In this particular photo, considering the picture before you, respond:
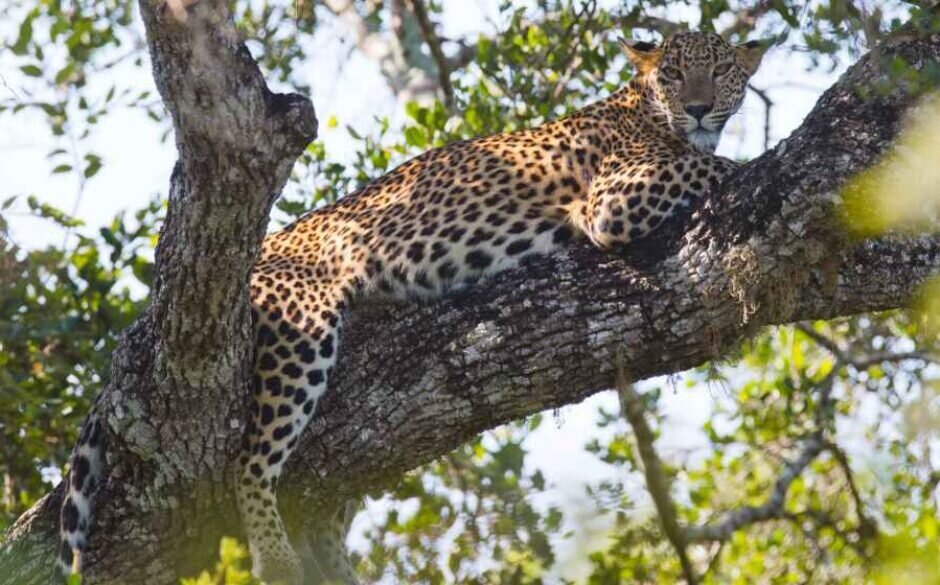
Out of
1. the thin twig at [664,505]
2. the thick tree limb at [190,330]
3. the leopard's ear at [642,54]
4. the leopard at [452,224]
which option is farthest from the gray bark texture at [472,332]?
the thin twig at [664,505]

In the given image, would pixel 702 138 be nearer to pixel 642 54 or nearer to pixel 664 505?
pixel 642 54

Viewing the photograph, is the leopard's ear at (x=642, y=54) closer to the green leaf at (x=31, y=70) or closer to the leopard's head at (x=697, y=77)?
the leopard's head at (x=697, y=77)

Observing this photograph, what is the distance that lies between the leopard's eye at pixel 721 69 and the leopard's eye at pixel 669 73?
0.20 meters

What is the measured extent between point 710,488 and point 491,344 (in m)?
3.21

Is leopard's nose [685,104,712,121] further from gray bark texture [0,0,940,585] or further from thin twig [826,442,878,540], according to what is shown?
thin twig [826,442,878,540]

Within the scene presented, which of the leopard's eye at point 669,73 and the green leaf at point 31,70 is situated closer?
the leopard's eye at point 669,73

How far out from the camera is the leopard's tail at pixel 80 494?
663 centimetres

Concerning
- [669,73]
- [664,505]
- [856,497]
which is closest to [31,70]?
[669,73]

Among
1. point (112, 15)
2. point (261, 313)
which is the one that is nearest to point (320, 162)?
point (112, 15)

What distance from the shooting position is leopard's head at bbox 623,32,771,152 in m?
8.31

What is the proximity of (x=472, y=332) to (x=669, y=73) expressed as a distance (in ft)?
8.22

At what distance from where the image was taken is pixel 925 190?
5.73 m

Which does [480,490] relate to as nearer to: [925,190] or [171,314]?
[171,314]

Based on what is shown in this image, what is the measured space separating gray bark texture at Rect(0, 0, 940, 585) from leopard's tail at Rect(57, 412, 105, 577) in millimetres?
67
